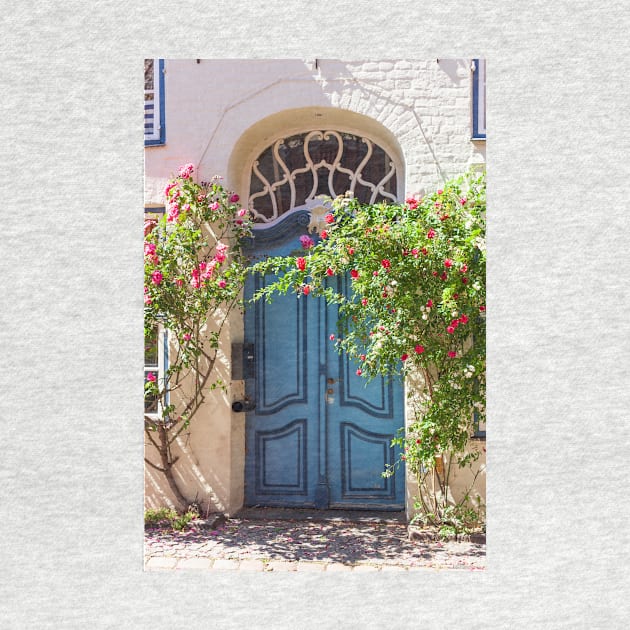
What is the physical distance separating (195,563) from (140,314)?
1.77 metres

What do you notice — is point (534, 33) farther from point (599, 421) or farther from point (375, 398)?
point (375, 398)

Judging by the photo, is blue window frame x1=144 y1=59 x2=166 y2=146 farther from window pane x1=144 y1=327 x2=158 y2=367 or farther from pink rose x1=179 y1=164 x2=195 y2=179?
window pane x1=144 y1=327 x2=158 y2=367

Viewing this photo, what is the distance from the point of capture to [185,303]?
4742 mm

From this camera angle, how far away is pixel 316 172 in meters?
5.18

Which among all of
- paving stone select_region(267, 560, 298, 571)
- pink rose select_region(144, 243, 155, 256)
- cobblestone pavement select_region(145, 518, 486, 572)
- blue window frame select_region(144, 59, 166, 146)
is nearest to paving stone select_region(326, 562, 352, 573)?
cobblestone pavement select_region(145, 518, 486, 572)

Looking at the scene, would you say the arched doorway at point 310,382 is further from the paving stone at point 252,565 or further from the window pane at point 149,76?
the paving stone at point 252,565

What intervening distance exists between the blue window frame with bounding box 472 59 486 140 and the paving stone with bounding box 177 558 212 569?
3.15 meters

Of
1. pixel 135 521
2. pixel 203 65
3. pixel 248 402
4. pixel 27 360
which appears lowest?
pixel 135 521

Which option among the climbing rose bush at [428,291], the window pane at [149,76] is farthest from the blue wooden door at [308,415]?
the window pane at [149,76]

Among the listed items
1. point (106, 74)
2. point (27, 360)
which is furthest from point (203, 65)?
point (27, 360)

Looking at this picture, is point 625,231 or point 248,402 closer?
point 625,231

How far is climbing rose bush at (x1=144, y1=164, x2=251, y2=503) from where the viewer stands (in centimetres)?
466

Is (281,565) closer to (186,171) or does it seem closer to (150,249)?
(150,249)

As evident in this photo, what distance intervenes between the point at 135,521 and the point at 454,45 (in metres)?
2.41
